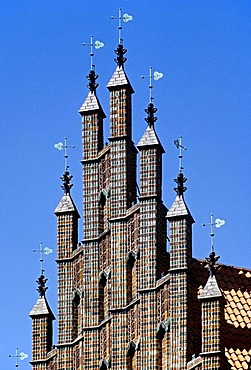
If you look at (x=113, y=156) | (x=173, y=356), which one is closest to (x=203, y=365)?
(x=173, y=356)

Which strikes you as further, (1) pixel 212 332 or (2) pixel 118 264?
(2) pixel 118 264

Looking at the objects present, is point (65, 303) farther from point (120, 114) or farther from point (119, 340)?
point (120, 114)

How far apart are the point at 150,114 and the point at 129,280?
400cm

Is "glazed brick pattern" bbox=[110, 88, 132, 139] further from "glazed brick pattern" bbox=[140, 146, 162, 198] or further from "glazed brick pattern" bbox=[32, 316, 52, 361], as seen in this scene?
"glazed brick pattern" bbox=[32, 316, 52, 361]

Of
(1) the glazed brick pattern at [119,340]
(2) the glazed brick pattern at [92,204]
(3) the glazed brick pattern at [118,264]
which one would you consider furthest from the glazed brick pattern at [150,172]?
(1) the glazed brick pattern at [119,340]

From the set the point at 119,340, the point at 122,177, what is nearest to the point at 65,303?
the point at 119,340

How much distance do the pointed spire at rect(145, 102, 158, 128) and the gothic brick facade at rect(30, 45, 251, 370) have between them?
0.09 ft

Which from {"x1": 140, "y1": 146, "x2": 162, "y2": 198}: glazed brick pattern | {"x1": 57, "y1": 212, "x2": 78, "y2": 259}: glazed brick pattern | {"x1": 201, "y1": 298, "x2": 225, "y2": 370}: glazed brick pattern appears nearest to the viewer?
{"x1": 201, "y1": 298, "x2": 225, "y2": 370}: glazed brick pattern

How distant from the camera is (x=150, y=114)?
277 ft

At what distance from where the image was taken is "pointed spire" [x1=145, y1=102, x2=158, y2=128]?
84.3m

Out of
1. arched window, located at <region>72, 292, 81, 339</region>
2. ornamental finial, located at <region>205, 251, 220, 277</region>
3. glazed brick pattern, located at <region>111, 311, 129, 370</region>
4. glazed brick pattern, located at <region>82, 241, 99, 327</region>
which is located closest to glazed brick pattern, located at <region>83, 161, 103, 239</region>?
glazed brick pattern, located at <region>82, 241, 99, 327</region>

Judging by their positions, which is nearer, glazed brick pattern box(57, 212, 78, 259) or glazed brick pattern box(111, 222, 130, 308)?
glazed brick pattern box(111, 222, 130, 308)

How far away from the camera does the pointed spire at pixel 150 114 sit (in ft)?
277

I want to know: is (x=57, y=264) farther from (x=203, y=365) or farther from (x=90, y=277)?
(x=203, y=365)
